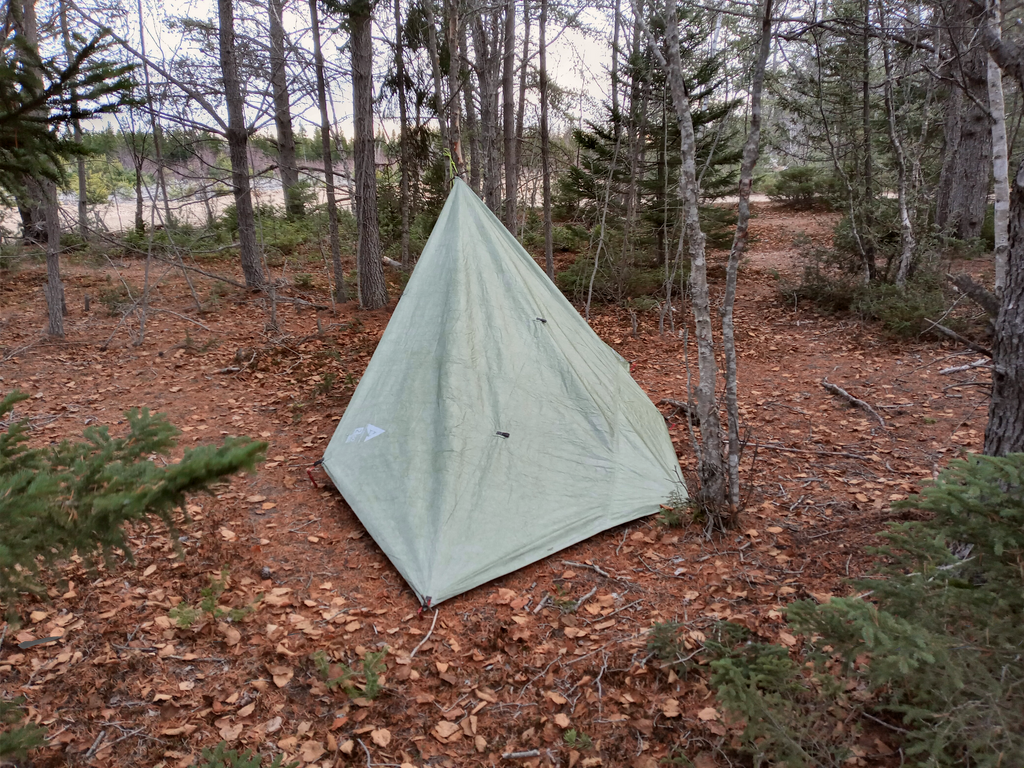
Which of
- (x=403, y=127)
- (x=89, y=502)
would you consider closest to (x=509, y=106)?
(x=403, y=127)

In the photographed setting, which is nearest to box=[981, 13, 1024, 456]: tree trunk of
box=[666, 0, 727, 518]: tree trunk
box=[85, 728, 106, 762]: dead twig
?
box=[666, 0, 727, 518]: tree trunk

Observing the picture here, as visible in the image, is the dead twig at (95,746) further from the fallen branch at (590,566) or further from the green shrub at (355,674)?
the fallen branch at (590,566)

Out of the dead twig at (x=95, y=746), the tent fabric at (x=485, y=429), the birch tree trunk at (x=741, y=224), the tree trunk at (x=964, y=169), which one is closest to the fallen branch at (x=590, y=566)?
the tent fabric at (x=485, y=429)

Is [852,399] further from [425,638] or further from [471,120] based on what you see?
[471,120]

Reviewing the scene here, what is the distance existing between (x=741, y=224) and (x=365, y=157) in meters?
6.49

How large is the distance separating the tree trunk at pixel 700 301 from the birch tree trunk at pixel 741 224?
0.08 m

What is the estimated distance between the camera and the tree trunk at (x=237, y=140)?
850cm

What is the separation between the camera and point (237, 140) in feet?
29.1

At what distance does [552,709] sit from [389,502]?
1.76 metres

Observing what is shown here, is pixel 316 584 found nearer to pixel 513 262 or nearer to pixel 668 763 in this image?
pixel 668 763

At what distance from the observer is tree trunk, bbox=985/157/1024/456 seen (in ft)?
8.89

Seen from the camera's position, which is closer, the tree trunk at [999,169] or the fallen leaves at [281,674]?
the fallen leaves at [281,674]

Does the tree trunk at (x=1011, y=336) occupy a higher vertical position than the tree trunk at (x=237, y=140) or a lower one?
lower

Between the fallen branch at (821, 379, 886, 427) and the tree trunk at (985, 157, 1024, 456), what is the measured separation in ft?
8.06
